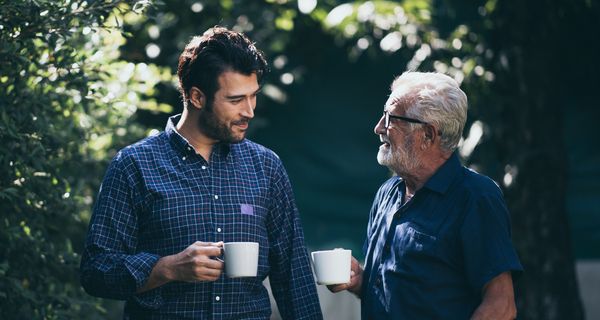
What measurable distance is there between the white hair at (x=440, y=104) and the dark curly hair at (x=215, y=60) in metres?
0.61

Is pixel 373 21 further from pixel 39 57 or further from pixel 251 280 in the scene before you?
pixel 251 280

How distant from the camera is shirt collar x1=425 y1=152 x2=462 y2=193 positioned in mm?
3656

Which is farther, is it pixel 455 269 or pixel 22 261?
pixel 22 261

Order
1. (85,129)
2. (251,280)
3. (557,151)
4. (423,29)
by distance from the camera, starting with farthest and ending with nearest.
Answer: (423,29) < (557,151) < (85,129) < (251,280)

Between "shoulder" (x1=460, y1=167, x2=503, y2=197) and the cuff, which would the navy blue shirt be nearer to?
"shoulder" (x1=460, y1=167, x2=503, y2=197)

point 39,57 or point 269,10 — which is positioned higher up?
point 269,10

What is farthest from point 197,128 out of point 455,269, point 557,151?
point 557,151

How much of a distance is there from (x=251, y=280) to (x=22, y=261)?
1.40m

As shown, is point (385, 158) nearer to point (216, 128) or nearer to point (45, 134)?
point (216, 128)

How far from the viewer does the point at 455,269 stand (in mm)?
3547

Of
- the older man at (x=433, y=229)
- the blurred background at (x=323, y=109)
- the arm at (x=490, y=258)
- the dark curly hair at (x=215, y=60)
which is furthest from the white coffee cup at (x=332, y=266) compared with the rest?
the blurred background at (x=323, y=109)

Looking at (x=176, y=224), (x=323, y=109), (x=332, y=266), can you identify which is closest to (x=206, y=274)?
(x=176, y=224)

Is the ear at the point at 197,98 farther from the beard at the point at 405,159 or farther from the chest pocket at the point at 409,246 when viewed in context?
the chest pocket at the point at 409,246

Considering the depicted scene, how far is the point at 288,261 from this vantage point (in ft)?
13.3
